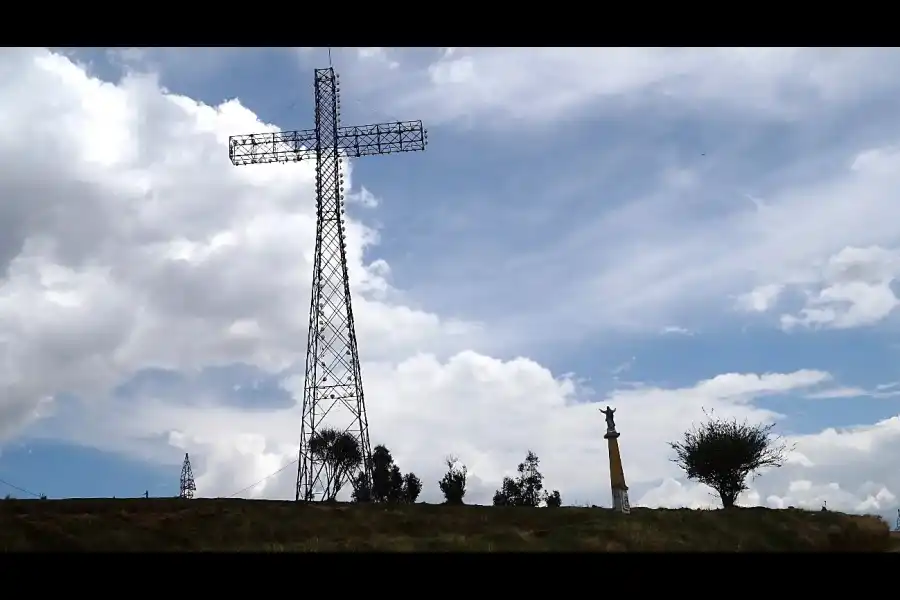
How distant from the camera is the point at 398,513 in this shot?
529 inches

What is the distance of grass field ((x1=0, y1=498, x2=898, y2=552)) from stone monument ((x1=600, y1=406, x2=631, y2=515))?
217mm

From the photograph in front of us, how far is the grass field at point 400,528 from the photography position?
10281 millimetres

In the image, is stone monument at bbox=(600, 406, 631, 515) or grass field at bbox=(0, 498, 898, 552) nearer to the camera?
grass field at bbox=(0, 498, 898, 552)

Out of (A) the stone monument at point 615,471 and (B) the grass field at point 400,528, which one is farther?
(A) the stone monument at point 615,471

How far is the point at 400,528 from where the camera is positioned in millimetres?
12656

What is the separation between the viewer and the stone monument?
41.3 feet

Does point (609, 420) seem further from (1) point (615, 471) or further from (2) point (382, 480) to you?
(2) point (382, 480)

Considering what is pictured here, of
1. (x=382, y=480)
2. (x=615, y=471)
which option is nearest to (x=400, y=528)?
(x=615, y=471)

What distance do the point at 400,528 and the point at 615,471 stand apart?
3.81 meters

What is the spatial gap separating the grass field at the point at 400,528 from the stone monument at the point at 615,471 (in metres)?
0.22
